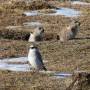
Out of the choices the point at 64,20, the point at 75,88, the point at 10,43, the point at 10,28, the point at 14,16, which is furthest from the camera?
the point at 14,16

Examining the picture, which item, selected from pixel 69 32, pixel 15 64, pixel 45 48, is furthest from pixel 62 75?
pixel 69 32

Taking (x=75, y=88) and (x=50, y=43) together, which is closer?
(x=75, y=88)

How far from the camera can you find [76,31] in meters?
26.0

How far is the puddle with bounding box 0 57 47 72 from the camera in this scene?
1741 cm

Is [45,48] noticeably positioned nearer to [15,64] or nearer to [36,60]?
[15,64]

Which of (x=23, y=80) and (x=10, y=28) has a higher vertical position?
(x=23, y=80)

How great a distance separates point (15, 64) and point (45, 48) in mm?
3489

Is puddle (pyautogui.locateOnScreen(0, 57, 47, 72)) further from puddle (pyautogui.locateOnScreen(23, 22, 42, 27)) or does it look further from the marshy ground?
puddle (pyautogui.locateOnScreen(23, 22, 42, 27))

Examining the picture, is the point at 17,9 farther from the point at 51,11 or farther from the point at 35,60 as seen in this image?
the point at 35,60

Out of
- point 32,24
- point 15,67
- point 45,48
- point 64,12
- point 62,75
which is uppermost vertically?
point 62,75

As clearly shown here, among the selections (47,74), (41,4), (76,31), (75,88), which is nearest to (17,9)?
(41,4)

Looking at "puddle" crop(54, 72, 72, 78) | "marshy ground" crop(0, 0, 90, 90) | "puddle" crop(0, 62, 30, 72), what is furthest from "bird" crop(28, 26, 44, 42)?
"puddle" crop(54, 72, 72, 78)

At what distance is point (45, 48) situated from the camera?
21812mm

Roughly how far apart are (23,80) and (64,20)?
17.3 m
